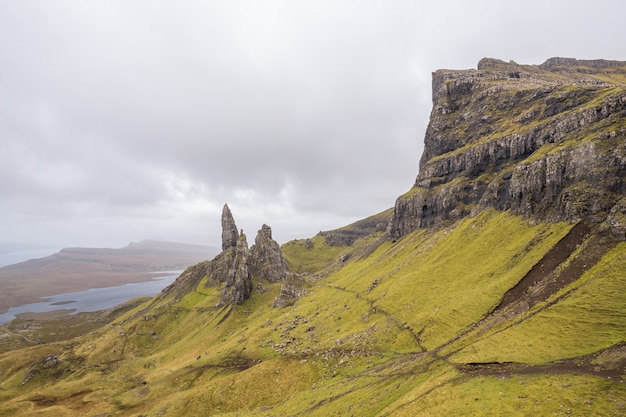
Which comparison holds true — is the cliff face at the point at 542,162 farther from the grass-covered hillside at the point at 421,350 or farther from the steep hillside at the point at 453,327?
the grass-covered hillside at the point at 421,350

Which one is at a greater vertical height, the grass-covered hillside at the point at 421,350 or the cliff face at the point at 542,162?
the cliff face at the point at 542,162

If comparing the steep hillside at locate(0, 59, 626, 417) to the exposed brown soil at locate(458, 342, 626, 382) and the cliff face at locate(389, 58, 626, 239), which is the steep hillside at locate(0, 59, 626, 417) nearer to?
the exposed brown soil at locate(458, 342, 626, 382)

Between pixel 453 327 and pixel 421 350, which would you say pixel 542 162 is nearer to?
pixel 453 327

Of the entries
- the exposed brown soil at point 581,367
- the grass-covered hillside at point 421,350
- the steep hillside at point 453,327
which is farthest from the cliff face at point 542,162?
the exposed brown soil at point 581,367

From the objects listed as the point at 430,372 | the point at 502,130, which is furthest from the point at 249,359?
the point at 502,130

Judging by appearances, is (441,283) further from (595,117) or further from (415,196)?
(415,196)

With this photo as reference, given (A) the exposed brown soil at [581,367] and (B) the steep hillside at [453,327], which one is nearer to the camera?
(A) the exposed brown soil at [581,367]

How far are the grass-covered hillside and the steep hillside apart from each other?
39cm

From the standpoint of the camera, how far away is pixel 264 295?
620 ft

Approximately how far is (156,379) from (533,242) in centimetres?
13985

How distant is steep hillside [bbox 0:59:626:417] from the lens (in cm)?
4988

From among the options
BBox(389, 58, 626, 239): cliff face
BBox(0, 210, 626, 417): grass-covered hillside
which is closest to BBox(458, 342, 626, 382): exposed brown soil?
BBox(0, 210, 626, 417): grass-covered hillside

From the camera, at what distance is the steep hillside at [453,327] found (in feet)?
164

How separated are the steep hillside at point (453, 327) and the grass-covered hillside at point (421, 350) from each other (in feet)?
1.28
